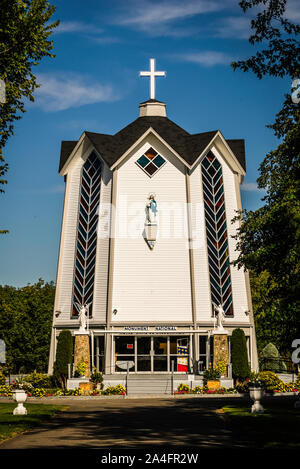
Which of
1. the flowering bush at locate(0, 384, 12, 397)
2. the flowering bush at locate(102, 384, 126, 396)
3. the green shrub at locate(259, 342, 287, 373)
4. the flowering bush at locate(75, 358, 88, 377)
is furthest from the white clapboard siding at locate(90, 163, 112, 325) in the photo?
the green shrub at locate(259, 342, 287, 373)

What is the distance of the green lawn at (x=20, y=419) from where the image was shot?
48.9 feet

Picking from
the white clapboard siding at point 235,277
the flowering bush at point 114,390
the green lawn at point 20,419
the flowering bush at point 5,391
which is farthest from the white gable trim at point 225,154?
the green lawn at point 20,419

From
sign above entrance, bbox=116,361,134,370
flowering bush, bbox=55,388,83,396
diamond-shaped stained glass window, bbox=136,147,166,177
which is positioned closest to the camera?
flowering bush, bbox=55,388,83,396

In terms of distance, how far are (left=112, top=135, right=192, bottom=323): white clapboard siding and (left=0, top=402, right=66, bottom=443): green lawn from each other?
15.8 metres

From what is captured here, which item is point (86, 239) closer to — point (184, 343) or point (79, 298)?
point (79, 298)

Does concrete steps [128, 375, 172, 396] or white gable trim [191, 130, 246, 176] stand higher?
white gable trim [191, 130, 246, 176]

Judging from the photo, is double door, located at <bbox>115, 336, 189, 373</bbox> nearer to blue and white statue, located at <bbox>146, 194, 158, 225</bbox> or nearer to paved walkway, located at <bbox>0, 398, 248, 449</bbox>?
blue and white statue, located at <bbox>146, 194, 158, 225</bbox>

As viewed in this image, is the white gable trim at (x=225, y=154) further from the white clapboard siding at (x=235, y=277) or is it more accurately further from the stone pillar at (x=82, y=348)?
the stone pillar at (x=82, y=348)

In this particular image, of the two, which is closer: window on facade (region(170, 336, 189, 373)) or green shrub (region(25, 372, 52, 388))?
green shrub (region(25, 372, 52, 388))

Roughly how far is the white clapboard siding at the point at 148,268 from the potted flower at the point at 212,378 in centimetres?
510

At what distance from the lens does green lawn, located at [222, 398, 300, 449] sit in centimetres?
1319

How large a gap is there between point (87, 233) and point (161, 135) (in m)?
9.16

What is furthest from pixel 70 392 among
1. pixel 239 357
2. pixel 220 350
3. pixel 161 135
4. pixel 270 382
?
pixel 161 135

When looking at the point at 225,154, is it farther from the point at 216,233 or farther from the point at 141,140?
the point at 141,140
